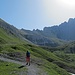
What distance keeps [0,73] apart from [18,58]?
25.4m

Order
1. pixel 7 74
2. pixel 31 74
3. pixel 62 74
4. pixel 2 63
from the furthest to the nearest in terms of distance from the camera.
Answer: pixel 62 74 < pixel 2 63 < pixel 31 74 < pixel 7 74

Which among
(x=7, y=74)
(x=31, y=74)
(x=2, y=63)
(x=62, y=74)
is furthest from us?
(x=62, y=74)


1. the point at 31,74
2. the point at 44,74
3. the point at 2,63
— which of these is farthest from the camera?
the point at 2,63

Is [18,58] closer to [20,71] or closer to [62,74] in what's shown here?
[62,74]

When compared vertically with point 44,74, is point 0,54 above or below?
above

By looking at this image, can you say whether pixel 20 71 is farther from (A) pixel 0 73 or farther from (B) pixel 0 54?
(B) pixel 0 54

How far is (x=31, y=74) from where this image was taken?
1863 inches

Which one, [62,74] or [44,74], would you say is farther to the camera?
[62,74]

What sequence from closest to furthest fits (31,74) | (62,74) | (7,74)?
1. (7,74)
2. (31,74)
3. (62,74)

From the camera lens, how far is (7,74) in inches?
1732

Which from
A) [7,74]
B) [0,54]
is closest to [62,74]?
[0,54]

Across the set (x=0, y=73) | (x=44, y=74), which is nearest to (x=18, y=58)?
(x=44, y=74)

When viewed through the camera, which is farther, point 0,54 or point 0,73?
point 0,54

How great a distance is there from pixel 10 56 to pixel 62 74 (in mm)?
16142
